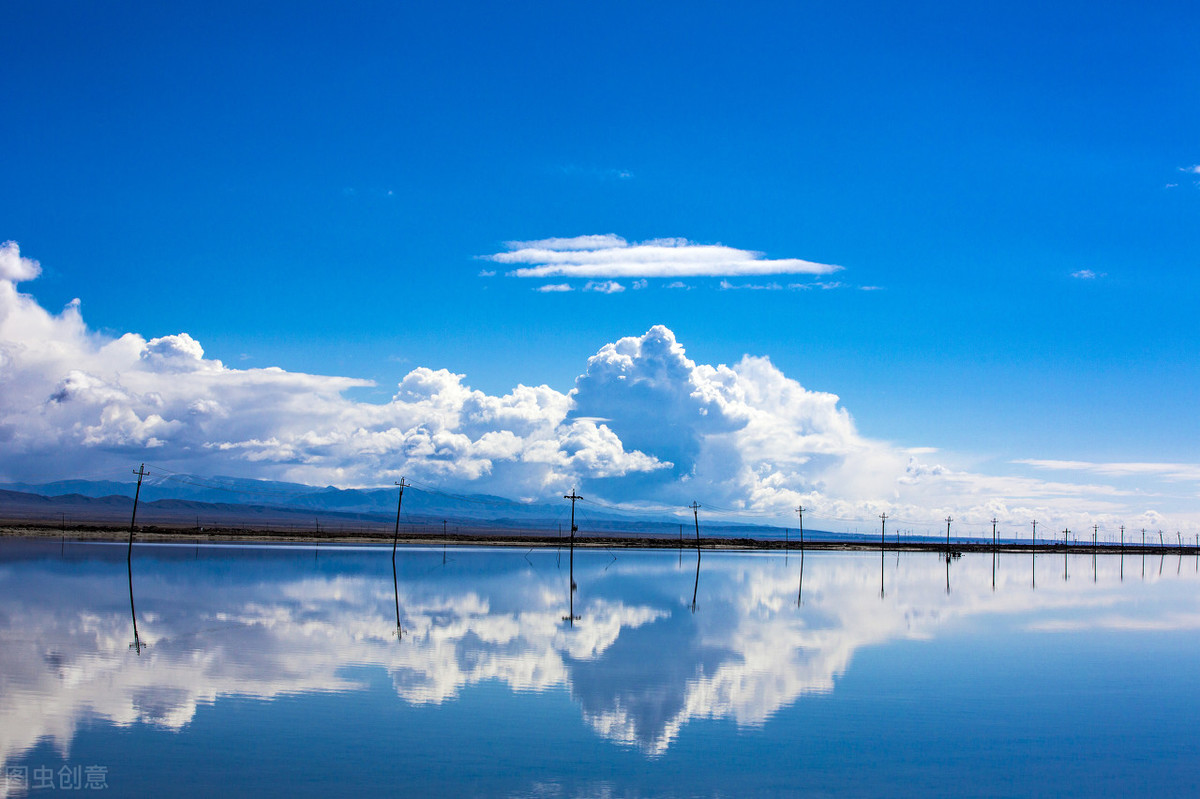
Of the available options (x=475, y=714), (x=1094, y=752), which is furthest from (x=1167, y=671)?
(x=475, y=714)

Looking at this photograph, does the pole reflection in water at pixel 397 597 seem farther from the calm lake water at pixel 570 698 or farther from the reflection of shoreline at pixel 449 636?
the calm lake water at pixel 570 698

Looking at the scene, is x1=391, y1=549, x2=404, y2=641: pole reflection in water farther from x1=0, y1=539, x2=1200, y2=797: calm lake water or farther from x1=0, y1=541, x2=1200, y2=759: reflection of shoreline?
x1=0, y1=539, x2=1200, y2=797: calm lake water

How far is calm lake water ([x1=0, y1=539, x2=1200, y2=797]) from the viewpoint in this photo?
1517 cm

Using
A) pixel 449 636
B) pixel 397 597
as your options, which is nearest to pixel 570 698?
pixel 449 636

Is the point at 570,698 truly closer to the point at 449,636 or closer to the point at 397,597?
the point at 449,636

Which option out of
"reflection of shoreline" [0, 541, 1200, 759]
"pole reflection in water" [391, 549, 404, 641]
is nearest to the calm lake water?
"reflection of shoreline" [0, 541, 1200, 759]

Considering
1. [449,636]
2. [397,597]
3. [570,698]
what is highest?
[570,698]

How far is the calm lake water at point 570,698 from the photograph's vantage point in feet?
49.8

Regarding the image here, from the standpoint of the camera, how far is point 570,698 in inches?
840

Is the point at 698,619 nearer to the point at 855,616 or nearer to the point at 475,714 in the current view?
the point at 855,616

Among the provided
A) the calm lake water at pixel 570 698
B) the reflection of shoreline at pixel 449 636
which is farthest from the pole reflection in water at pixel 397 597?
the calm lake water at pixel 570 698

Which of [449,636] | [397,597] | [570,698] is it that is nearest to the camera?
[570,698]

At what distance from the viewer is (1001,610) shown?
5009cm

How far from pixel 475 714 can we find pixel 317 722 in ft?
10.7
